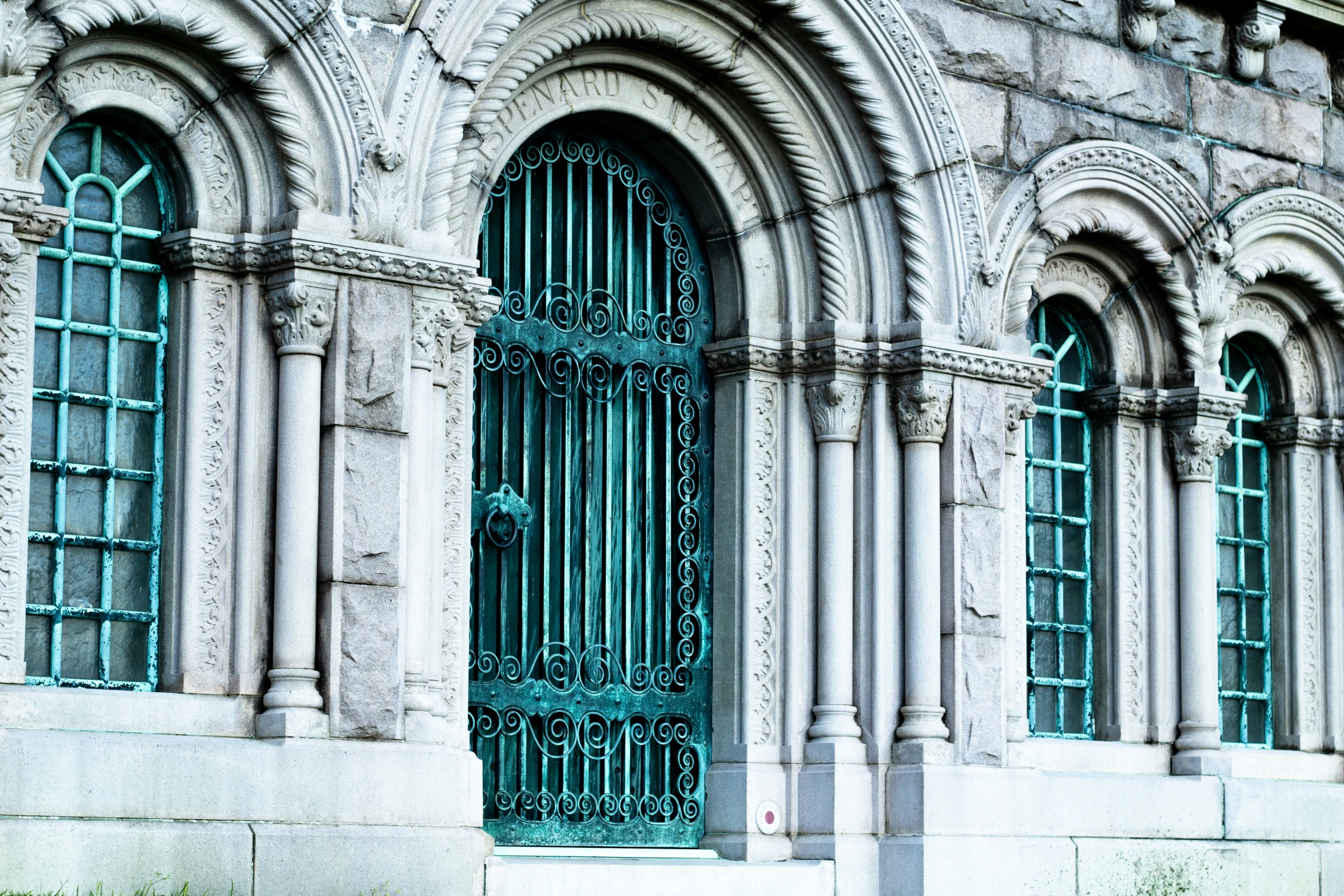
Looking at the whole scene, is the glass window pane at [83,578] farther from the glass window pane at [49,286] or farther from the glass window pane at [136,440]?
the glass window pane at [49,286]

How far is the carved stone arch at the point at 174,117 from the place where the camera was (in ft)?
34.4

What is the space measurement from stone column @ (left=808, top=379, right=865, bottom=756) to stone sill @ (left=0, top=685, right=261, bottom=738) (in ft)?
11.1

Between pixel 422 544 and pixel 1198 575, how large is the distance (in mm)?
5504

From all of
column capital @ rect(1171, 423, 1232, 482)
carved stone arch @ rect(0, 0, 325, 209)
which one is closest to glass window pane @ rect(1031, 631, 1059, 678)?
column capital @ rect(1171, 423, 1232, 482)

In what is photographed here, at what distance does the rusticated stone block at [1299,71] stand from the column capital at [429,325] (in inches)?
249

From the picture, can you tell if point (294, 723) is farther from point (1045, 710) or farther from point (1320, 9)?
point (1320, 9)

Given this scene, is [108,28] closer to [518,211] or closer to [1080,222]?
[518,211]

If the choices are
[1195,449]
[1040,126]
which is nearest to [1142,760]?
[1195,449]

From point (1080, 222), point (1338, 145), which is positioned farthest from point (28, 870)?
point (1338, 145)

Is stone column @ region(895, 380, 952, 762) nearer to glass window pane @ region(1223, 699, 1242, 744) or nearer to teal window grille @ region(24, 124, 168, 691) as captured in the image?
glass window pane @ region(1223, 699, 1242, 744)

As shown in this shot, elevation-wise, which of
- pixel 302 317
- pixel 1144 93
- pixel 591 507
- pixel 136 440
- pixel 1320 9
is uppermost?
pixel 1320 9

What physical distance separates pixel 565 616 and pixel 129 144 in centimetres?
330

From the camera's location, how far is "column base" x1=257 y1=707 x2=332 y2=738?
10539 millimetres

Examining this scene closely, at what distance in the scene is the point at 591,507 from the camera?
1269 centimetres
